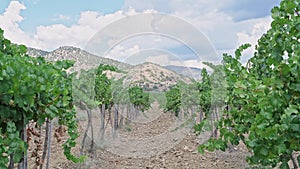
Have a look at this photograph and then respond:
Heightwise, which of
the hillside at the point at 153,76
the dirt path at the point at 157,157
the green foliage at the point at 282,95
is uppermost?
the hillside at the point at 153,76

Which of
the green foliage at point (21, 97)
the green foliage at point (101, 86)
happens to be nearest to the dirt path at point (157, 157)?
the green foliage at point (101, 86)

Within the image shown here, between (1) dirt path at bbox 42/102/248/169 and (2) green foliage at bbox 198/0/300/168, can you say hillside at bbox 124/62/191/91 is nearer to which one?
(1) dirt path at bbox 42/102/248/169

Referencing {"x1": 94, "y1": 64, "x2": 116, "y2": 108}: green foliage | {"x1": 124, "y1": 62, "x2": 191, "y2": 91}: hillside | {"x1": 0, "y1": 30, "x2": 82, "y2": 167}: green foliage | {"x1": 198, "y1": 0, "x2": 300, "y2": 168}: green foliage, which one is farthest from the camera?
{"x1": 124, "y1": 62, "x2": 191, "y2": 91}: hillside

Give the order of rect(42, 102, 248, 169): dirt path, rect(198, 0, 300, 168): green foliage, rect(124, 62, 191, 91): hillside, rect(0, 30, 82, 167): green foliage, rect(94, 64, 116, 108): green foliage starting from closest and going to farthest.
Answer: rect(198, 0, 300, 168): green foliage, rect(0, 30, 82, 167): green foliage, rect(42, 102, 248, 169): dirt path, rect(94, 64, 116, 108): green foliage, rect(124, 62, 191, 91): hillside

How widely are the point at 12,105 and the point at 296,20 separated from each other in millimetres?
2306

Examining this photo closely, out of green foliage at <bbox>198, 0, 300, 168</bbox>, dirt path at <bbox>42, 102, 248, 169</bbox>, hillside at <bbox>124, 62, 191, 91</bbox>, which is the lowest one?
dirt path at <bbox>42, 102, 248, 169</bbox>

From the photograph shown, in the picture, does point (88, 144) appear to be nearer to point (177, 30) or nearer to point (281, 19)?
point (177, 30)

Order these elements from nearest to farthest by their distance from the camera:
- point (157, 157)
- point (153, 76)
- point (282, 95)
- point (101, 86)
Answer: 1. point (282, 95)
2. point (101, 86)
3. point (157, 157)
4. point (153, 76)

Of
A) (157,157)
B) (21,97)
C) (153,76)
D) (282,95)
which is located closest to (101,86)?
(157,157)

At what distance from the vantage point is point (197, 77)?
1326cm

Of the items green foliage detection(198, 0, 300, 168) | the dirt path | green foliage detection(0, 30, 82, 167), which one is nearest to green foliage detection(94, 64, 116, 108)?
the dirt path

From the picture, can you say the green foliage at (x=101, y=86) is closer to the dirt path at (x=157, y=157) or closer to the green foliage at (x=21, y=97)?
the dirt path at (x=157, y=157)

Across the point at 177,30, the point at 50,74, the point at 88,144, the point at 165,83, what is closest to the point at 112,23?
the point at 177,30

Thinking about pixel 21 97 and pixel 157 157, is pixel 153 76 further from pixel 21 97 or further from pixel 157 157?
pixel 21 97
